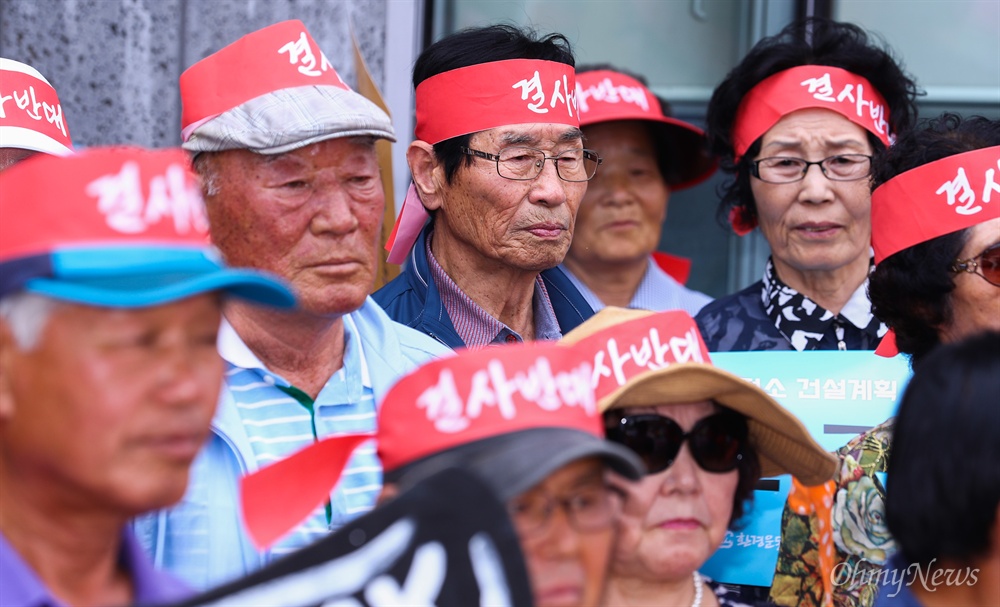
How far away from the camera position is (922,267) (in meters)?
3.34

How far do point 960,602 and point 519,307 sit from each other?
1.99 m

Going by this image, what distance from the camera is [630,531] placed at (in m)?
2.40

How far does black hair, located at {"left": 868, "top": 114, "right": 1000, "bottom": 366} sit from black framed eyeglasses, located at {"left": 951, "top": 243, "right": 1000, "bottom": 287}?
0.03 meters

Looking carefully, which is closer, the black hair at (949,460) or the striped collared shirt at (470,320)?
the black hair at (949,460)

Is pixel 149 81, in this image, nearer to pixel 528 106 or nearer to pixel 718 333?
pixel 528 106

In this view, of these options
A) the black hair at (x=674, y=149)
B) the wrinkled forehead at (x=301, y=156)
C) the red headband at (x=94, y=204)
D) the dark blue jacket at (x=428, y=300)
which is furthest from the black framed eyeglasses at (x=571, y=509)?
the black hair at (x=674, y=149)

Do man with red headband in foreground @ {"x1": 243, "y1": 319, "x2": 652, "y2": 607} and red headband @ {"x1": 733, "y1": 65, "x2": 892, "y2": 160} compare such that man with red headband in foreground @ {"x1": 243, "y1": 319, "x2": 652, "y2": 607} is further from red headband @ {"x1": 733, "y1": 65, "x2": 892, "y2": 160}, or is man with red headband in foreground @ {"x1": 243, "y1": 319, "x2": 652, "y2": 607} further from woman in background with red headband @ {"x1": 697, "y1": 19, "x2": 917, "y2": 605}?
red headband @ {"x1": 733, "y1": 65, "x2": 892, "y2": 160}

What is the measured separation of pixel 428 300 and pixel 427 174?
46 cm

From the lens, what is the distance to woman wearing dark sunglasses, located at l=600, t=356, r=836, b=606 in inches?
94.4

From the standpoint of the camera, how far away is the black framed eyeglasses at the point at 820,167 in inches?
167

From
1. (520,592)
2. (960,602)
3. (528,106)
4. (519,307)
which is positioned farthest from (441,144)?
(520,592)

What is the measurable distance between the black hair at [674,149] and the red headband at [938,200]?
1733 mm

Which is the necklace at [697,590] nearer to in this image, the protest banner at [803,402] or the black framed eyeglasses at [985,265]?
the protest banner at [803,402]

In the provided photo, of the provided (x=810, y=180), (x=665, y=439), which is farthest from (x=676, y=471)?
(x=810, y=180)
